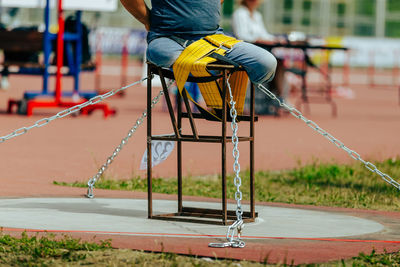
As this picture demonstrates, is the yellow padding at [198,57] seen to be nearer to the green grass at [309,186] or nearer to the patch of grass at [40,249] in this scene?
the patch of grass at [40,249]

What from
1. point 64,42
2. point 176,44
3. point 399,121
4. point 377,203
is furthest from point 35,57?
point 176,44

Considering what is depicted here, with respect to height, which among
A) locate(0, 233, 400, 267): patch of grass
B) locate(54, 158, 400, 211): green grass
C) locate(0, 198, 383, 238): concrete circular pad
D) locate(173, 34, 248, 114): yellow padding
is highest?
locate(173, 34, 248, 114): yellow padding

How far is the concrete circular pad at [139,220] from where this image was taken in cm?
560

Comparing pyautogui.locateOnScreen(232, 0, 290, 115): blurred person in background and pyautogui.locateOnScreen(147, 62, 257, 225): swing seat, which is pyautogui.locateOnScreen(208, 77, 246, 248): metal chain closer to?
pyautogui.locateOnScreen(147, 62, 257, 225): swing seat

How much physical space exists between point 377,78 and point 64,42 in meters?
29.9

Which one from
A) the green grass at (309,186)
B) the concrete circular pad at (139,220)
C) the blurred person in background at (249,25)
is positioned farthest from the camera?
the blurred person in background at (249,25)

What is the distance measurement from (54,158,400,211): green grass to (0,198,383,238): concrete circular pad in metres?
0.88

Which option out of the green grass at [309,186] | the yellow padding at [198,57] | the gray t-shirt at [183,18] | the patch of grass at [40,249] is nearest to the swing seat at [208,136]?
the yellow padding at [198,57]

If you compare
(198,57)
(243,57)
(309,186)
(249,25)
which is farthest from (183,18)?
(249,25)

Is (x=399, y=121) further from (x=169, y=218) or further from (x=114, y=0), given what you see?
(x=169, y=218)

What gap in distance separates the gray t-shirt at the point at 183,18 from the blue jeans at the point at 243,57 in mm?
111

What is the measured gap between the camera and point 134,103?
852 inches

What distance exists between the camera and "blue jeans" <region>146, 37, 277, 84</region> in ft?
18.7

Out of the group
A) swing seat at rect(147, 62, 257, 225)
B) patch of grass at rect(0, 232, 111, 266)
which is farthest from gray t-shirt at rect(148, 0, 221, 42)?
patch of grass at rect(0, 232, 111, 266)
